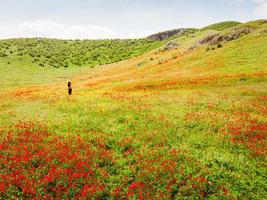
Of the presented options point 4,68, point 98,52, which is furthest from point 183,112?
point 98,52

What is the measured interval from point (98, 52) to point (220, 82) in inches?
3472

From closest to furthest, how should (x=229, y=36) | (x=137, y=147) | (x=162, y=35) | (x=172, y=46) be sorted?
(x=137, y=147)
(x=229, y=36)
(x=172, y=46)
(x=162, y=35)

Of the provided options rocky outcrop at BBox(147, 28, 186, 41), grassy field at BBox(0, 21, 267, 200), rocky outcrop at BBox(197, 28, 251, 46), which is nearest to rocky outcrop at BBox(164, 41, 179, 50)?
rocky outcrop at BBox(197, 28, 251, 46)

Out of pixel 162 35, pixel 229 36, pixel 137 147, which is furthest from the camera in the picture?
pixel 162 35

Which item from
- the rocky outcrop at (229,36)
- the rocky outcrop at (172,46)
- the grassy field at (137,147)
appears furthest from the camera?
the rocky outcrop at (172,46)

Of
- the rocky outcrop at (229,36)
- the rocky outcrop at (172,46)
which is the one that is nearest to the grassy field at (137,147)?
the rocky outcrop at (229,36)

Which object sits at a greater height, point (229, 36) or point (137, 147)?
point (229, 36)

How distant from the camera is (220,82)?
39000 millimetres

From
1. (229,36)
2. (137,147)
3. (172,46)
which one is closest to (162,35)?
(172,46)

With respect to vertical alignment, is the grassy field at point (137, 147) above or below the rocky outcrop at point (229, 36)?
below

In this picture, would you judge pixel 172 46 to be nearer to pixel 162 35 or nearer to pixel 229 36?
pixel 229 36

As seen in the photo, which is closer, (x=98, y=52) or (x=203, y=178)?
(x=203, y=178)

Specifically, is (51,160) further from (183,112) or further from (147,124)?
(183,112)

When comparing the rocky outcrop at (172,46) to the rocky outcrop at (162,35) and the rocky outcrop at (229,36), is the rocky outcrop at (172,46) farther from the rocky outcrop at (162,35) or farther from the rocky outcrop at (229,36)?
the rocky outcrop at (162,35)
